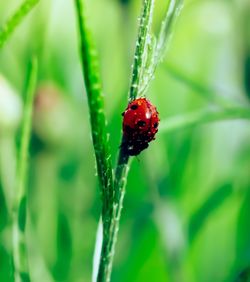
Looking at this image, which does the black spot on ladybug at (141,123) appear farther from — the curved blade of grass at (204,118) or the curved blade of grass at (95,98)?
the curved blade of grass at (204,118)

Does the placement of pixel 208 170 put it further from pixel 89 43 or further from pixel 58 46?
pixel 89 43

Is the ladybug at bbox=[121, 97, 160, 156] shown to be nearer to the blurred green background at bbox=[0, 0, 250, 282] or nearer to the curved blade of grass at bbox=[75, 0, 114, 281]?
the curved blade of grass at bbox=[75, 0, 114, 281]

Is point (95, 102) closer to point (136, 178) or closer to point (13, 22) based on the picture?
point (13, 22)

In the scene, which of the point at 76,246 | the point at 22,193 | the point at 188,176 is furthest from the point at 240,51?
the point at 22,193

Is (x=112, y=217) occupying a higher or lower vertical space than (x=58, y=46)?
lower

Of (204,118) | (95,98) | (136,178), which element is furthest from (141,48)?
(136,178)
